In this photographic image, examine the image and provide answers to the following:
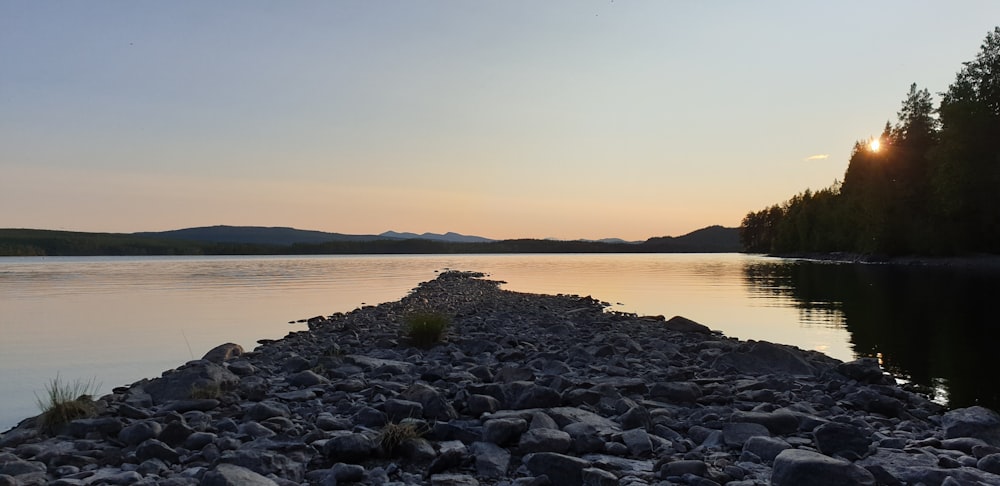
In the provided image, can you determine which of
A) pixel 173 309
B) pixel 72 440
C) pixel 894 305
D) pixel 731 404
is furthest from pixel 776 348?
pixel 173 309

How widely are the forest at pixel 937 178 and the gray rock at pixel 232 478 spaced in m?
70.1

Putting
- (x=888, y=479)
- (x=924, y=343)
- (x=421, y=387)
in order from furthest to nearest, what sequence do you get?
(x=924, y=343), (x=421, y=387), (x=888, y=479)

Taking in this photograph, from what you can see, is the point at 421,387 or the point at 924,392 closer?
the point at 421,387

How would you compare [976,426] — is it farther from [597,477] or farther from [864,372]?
[597,477]

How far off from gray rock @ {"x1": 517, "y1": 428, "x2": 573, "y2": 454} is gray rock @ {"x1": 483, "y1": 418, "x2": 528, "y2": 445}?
0.49 ft

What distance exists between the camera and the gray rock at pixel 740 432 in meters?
7.26

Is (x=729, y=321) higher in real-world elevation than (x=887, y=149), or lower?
lower

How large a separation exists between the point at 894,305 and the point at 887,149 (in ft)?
194

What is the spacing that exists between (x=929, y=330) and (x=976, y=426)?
13.7 meters

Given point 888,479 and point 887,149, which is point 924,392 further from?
point 887,149

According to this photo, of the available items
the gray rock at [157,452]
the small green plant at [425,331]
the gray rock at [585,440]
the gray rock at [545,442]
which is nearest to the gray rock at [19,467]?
the gray rock at [157,452]

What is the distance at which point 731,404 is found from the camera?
30.2ft

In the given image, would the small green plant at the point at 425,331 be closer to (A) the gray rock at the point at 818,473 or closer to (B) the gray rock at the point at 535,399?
(B) the gray rock at the point at 535,399

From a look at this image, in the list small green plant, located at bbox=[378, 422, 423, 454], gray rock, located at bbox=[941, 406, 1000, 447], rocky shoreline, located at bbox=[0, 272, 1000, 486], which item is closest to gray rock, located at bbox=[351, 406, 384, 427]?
rocky shoreline, located at bbox=[0, 272, 1000, 486]
